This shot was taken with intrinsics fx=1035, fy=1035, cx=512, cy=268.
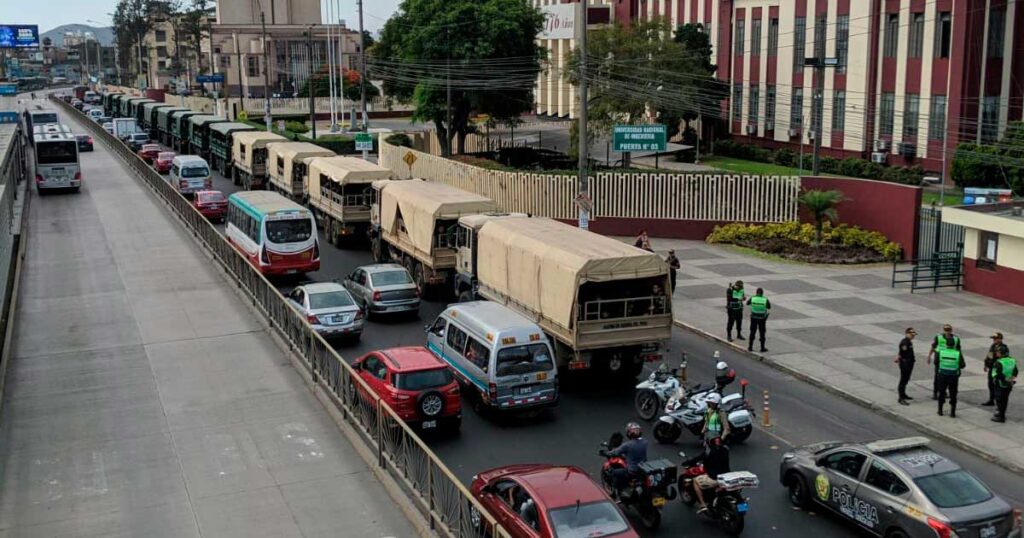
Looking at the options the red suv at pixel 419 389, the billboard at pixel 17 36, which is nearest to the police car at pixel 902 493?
the red suv at pixel 419 389

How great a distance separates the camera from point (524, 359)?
63.1ft

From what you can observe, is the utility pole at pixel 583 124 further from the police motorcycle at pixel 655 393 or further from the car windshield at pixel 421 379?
the car windshield at pixel 421 379

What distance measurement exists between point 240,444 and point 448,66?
45508 mm

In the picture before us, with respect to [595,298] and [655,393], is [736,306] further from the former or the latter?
[655,393]

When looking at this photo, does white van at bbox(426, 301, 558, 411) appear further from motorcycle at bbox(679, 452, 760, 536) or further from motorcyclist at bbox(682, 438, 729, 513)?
motorcycle at bbox(679, 452, 760, 536)

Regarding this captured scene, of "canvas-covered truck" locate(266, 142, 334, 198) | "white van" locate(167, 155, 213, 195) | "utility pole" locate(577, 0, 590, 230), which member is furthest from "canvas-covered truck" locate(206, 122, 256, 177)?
"utility pole" locate(577, 0, 590, 230)

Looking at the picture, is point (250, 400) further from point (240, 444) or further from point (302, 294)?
point (302, 294)

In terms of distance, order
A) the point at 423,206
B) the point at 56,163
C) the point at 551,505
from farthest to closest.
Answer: the point at 56,163 < the point at 423,206 < the point at 551,505

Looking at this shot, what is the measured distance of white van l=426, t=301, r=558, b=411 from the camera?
18.9 meters

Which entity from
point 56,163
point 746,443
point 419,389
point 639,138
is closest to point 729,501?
point 746,443

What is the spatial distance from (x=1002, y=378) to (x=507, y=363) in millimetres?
9263

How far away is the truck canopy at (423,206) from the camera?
2903 centimetres

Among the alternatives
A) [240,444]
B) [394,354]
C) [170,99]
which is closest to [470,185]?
[394,354]

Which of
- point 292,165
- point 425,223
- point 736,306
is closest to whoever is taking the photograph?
point 736,306
